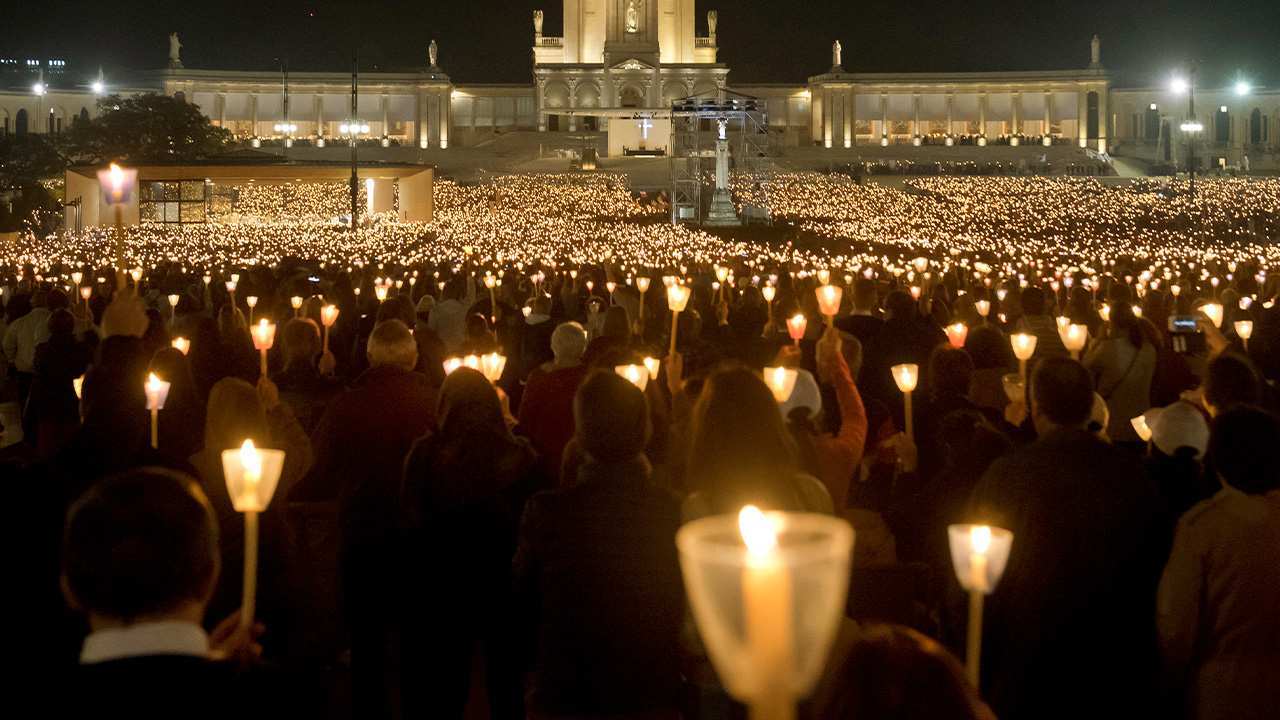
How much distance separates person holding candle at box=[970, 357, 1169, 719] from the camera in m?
4.20

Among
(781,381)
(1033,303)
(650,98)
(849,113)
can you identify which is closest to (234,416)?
(781,381)

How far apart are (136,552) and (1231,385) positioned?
15.2 feet

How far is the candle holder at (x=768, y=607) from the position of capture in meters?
1.88

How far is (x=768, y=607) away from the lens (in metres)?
1.88

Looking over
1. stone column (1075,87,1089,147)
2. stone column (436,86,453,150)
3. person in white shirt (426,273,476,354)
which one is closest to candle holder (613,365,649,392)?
person in white shirt (426,273,476,354)

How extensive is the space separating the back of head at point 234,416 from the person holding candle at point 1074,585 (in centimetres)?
250

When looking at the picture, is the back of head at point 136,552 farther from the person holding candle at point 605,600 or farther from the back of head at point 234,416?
the back of head at point 234,416

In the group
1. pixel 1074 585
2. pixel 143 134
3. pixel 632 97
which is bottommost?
pixel 1074 585

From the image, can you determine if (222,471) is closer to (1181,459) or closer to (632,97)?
(1181,459)

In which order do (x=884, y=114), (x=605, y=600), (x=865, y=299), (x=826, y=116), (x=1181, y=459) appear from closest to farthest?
(x=605, y=600) → (x=1181, y=459) → (x=865, y=299) → (x=826, y=116) → (x=884, y=114)

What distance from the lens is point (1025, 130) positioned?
104750 mm

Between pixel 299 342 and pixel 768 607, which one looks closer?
pixel 768 607

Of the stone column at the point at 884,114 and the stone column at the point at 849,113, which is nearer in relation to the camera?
the stone column at the point at 849,113

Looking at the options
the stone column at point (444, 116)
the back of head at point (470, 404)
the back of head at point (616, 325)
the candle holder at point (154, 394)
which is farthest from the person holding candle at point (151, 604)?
the stone column at point (444, 116)
